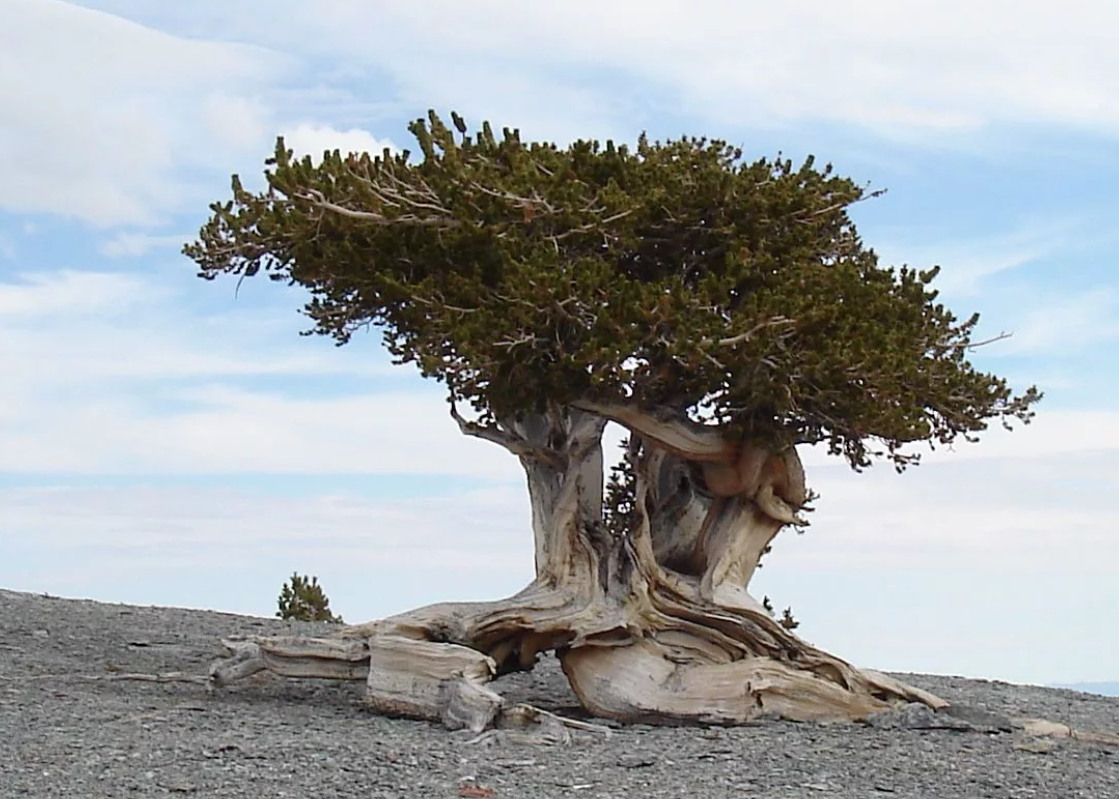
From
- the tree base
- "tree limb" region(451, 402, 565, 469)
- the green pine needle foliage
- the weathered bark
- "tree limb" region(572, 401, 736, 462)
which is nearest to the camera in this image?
the tree base

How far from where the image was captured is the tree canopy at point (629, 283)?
516 inches

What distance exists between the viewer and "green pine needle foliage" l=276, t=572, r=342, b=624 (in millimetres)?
25016

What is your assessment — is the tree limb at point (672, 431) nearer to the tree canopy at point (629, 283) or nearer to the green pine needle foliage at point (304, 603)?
the tree canopy at point (629, 283)

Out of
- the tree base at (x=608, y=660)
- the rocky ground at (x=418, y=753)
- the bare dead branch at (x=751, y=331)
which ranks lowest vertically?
the rocky ground at (x=418, y=753)

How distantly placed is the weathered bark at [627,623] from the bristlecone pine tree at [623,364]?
0.03 m

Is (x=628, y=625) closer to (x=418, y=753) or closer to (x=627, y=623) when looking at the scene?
→ (x=627, y=623)

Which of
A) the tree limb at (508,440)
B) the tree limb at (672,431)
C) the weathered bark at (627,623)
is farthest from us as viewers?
the tree limb at (508,440)

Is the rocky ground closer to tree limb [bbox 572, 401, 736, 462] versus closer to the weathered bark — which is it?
the weathered bark

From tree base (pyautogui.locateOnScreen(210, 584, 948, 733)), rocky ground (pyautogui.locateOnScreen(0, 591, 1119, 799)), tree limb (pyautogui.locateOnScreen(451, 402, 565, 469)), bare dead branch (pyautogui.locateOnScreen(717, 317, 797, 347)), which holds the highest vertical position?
bare dead branch (pyautogui.locateOnScreen(717, 317, 797, 347))

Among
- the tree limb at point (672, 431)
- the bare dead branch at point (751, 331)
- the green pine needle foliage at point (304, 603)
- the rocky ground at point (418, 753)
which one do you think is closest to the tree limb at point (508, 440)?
the tree limb at point (672, 431)

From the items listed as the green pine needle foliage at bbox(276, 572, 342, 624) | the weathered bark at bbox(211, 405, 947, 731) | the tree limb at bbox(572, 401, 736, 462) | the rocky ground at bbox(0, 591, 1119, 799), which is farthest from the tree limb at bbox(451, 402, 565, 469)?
the green pine needle foliage at bbox(276, 572, 342, 624)

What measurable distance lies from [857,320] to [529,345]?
10.7 feet

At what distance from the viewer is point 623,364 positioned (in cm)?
1352

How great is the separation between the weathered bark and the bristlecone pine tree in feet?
0.08
